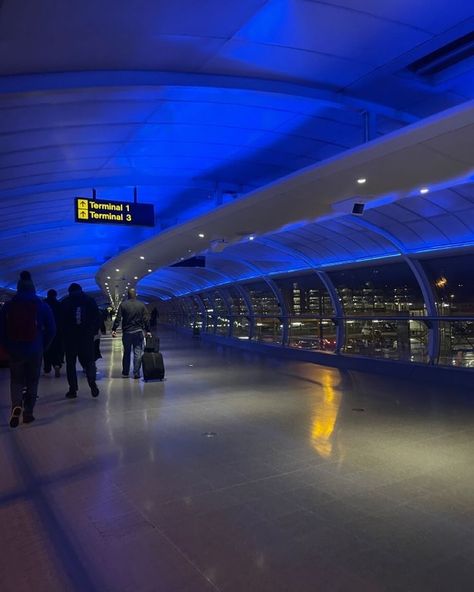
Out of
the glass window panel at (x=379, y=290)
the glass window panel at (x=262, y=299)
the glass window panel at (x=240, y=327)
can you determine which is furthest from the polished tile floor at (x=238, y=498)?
the glass window panel at (x=240, y=327)

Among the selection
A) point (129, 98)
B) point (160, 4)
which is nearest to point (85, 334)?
point (129, 98)

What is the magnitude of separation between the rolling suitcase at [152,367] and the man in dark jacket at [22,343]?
335 cm

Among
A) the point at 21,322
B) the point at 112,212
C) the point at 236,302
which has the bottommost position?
the point at 21,322

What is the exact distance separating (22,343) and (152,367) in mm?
3745

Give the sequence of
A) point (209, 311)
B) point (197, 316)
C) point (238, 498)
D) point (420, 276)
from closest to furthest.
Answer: point (238, 498)
point (420, 276)
point (209, 311)
point (197, 316)

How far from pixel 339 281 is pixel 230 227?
561 cm

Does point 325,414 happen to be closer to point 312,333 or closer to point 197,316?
point 312,333

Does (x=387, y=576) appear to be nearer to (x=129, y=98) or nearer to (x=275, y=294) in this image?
(x=129, y=98)

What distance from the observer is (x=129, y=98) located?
559 centimetres

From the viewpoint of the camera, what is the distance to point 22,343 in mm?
5426

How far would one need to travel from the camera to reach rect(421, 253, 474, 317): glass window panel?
10.3m

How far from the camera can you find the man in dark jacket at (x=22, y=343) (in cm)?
541

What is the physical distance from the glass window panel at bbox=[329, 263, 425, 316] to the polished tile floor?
4966 mm

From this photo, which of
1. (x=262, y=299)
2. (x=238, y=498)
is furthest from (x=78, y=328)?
(x=262, y=299)
